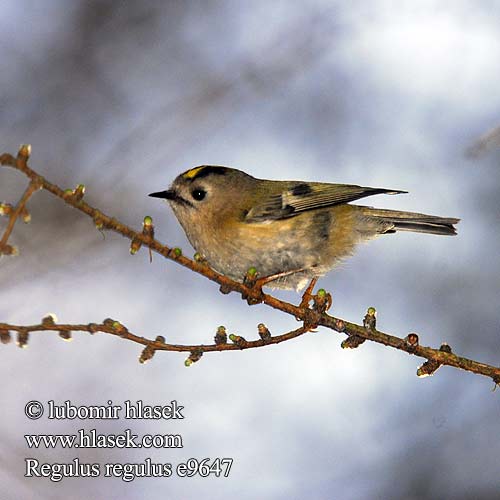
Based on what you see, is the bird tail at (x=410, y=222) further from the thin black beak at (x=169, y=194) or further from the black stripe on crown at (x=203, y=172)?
the thin black beak at (x=169, y=194)

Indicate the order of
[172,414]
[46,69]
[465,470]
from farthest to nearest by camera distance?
[46,69], [465,470], [172,414]

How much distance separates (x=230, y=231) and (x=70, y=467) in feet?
5.48

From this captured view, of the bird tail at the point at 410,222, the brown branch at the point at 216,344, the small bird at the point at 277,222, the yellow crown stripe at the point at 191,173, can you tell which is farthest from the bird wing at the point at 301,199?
the brown branch at the point at 216,344

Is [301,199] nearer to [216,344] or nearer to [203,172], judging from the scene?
[203,172]

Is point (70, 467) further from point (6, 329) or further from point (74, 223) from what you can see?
point (6, 329)

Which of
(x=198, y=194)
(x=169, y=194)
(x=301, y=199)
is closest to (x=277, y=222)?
(x=301, y=199)

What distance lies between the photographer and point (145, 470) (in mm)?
3605

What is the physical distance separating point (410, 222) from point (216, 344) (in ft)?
4.89

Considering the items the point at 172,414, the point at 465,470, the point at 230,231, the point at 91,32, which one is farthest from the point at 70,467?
the point at 91,32

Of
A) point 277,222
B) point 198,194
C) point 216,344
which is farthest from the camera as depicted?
point 198,194

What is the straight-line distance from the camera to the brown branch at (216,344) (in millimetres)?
1759

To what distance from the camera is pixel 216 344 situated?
2.18 metres

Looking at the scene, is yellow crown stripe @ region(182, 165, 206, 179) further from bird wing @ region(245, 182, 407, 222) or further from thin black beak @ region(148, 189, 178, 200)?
bird wing @ region(245, 182, 407, 222)

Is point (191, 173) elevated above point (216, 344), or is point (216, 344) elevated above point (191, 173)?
point (191, 173)
